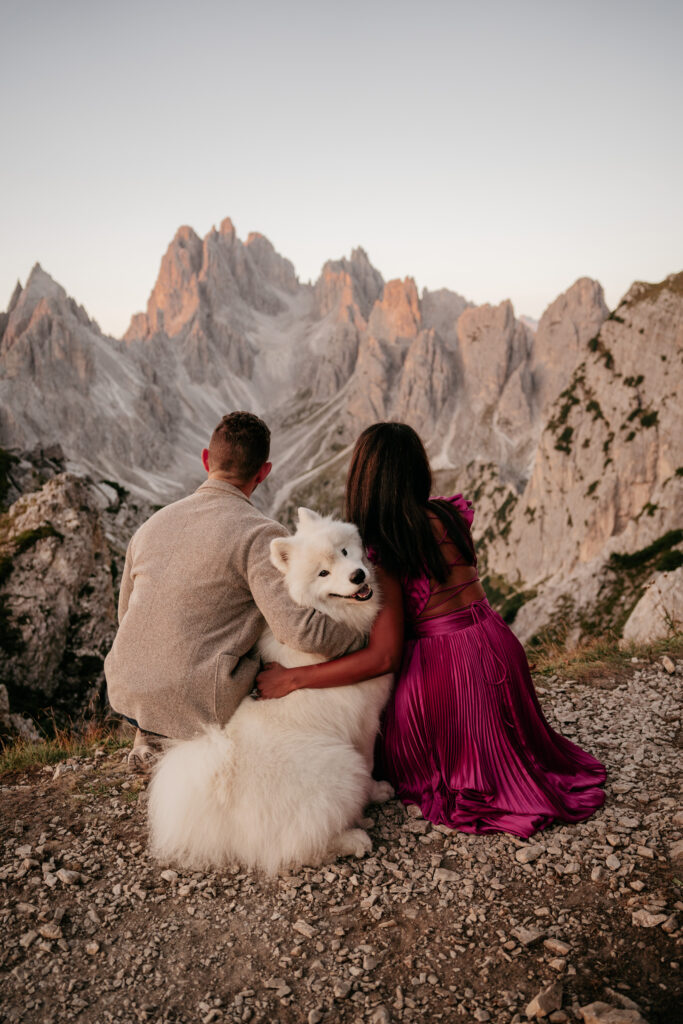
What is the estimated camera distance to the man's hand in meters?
4.37

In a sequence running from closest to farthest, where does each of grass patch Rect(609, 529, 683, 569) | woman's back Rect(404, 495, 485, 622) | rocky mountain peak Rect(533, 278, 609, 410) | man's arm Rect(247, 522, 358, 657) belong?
man's arm Rect(247, 522, 358, 657)
woman's back Rect(404, 495, 485, 622)
grass patch Rect(609, 529, 683, 569)
rocky mountain peak Rect(533, 278, 609, 410)

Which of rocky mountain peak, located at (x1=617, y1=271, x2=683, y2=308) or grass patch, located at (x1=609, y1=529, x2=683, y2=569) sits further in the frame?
rocky mountain peak, located at (x1=617, y1=271, x2=683, y2=308)

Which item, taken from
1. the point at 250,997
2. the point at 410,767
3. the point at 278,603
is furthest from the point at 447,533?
the point at 250,997

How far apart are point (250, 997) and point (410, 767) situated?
218 centimetres

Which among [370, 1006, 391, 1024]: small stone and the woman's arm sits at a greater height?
Result: the woman's arm

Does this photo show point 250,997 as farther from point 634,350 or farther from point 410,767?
point 634,350

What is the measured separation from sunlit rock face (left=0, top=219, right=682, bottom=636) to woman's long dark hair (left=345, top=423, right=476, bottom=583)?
42521 mm

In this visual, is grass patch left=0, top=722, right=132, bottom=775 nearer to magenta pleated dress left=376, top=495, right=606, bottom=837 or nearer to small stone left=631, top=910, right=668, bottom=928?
magenta pleated dress left=376, top=495, right=606, bottom=837

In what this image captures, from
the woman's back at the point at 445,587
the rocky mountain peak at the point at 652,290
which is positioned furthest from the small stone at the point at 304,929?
the rocky mountain peak at the point at 652,290

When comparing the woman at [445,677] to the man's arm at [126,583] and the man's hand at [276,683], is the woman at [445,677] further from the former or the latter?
the man's arm at [126,583]

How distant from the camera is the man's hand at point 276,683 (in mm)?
4367

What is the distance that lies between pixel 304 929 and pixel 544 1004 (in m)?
1.45

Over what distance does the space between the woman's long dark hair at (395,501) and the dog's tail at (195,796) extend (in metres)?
1.79

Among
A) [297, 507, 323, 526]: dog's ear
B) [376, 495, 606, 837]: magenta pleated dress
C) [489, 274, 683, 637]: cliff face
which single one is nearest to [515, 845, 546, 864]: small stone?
[376, 495, 606, 837]: magenta pleated dress
